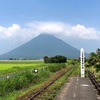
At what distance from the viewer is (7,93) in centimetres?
2478

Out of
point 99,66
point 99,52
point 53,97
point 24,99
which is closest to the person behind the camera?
point 24,99

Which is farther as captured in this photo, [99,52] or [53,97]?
[99,52]

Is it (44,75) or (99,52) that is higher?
(99,52)

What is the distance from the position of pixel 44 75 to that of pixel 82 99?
23.4 metres

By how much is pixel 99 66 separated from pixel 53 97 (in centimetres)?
3852

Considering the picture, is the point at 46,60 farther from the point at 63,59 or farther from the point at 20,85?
Result: the point at 20,85

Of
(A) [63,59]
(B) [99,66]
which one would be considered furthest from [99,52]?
(A) [63,59]

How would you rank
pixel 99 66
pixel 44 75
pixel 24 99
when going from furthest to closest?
pixel 99 66
pixel 44 75
pixel 24 99

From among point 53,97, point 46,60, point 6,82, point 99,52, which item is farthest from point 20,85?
point 46,60

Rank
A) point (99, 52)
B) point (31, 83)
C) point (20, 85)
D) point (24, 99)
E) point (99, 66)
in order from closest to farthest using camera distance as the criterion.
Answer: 1. point (24, 99)
2. point (20, 85)
3. point (31, 83)
4. point (99, 66)
5. point (99, 52)

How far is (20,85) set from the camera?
29.2 m

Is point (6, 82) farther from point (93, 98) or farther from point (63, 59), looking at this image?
point (63, 59)

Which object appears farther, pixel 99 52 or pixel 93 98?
pixel 99 52

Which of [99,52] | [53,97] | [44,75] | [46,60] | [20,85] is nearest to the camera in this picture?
[53,97]
